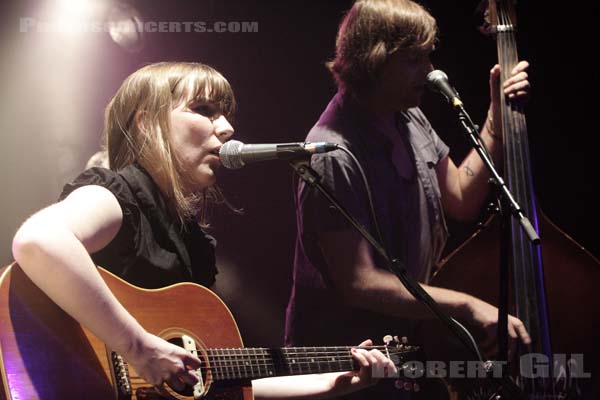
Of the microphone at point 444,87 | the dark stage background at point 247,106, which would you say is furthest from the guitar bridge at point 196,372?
the microphone at point 444,87

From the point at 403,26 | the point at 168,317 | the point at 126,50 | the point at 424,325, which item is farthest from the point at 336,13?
the point at 168,317

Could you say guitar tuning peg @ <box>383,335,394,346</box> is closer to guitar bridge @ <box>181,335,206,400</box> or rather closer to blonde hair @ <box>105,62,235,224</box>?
guitar bridge @ <box>181,335,206,400</box>

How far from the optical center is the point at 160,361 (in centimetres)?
195

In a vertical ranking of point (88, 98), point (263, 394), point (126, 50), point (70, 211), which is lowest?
point (263, 394)

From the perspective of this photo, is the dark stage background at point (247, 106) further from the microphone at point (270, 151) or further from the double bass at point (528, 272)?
the microphone at point (270, 151)

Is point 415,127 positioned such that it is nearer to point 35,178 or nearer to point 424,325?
point 424,325

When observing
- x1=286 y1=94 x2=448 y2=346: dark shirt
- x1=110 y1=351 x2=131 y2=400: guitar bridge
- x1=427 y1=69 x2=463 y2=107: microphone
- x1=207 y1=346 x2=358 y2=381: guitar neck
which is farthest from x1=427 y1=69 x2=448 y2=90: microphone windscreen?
x1=110 y1=351 x2=131 y2=400: guitar bridge

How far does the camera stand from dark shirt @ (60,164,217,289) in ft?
7.12

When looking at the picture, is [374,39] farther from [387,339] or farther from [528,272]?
[387,339]

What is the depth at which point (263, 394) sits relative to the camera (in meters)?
2.48

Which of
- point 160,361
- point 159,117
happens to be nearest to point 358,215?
point 159,117

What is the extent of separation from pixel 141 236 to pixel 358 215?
1.02m

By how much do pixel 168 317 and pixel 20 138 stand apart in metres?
1.31

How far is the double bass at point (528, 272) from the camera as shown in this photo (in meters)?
2.72
